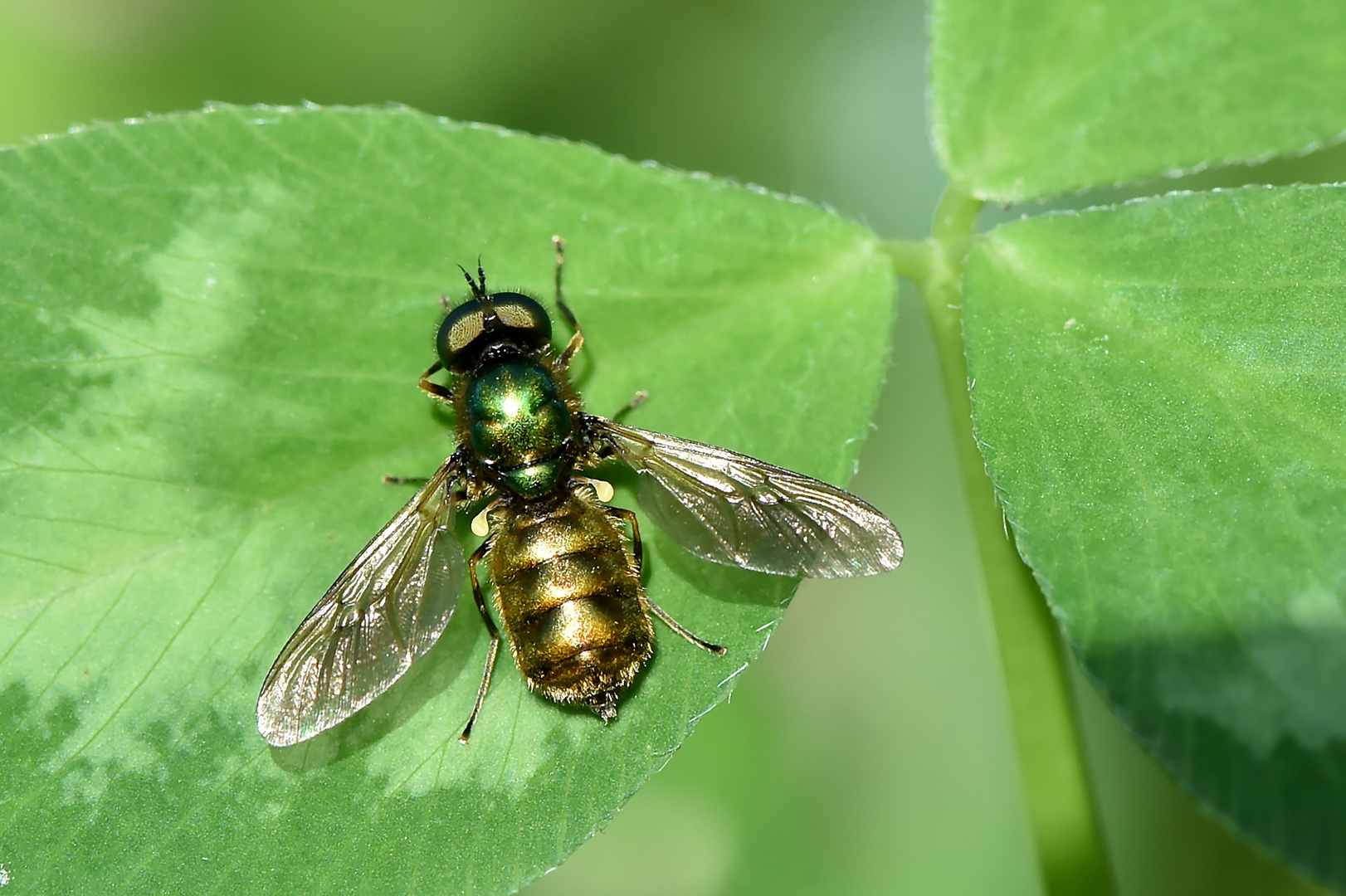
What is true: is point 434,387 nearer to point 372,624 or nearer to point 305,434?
point 305,434

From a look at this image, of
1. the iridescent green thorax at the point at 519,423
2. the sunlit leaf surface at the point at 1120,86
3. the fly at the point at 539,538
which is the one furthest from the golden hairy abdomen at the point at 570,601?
the sunlit leaf surface at the point at 1120,86

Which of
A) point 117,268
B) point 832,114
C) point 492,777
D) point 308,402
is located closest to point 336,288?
point 308,402

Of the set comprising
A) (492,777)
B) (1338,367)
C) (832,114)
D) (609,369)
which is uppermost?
(832,114)

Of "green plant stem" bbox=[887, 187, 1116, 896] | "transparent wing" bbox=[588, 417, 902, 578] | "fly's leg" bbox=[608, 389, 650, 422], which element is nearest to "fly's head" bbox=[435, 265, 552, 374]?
"fly's leg" bbox=[608, 389, 650, 422]

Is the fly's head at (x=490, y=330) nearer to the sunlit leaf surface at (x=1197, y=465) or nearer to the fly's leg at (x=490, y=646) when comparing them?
the fly's leg at (x=490, y=646)

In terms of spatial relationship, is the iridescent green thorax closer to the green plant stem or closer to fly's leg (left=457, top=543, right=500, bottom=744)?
fly's leg (left=457, top=543, right=500, bottom=744)

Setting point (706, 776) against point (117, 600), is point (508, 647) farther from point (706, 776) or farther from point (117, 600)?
point (706, 776)
